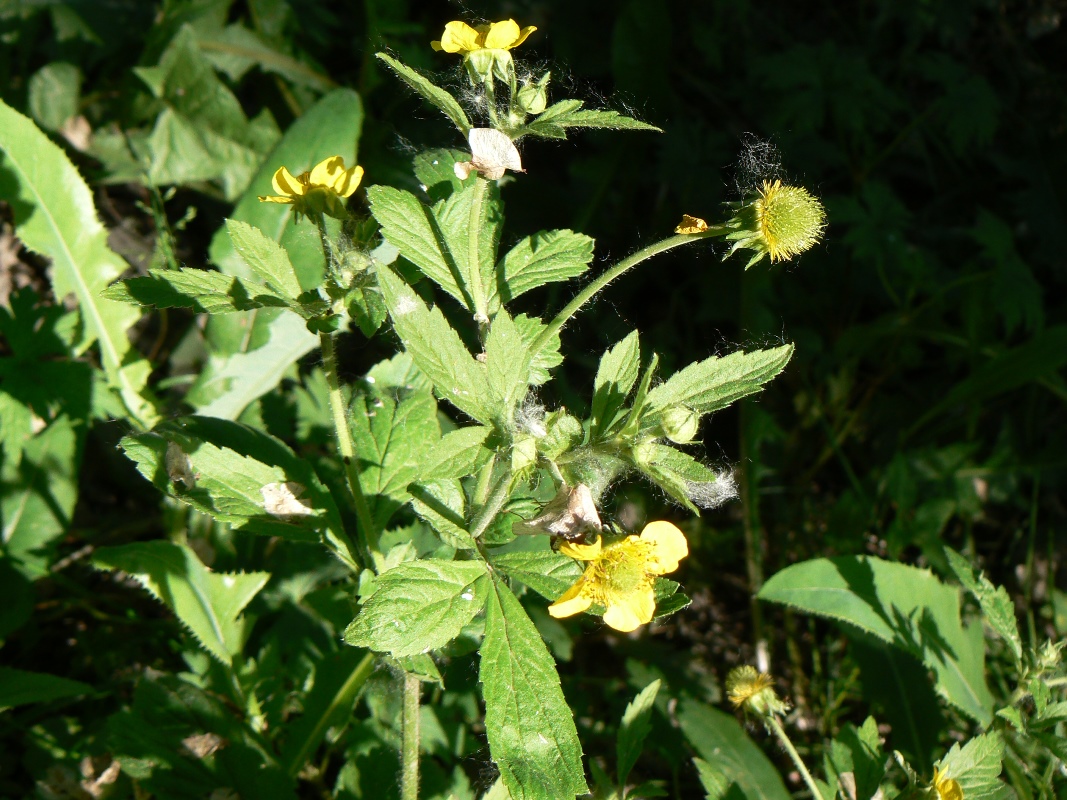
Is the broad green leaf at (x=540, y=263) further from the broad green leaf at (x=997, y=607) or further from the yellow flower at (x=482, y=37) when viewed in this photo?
the broad green leaf at (x=997, y=607)

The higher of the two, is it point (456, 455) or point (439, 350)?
point (439, 350)

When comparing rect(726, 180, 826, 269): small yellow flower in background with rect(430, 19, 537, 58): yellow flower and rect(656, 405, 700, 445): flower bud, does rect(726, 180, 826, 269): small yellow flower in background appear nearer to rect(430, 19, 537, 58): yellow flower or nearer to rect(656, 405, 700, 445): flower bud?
rect(656, 405, 700, 445): flower bud

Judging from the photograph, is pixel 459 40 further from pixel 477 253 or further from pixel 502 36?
pixel 477 253

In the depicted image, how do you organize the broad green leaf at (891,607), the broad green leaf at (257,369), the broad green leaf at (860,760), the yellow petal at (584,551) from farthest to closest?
the broad green leaf at (257,369) → the broad green leaf at (891,607) → the broad green leaf at (860,760) → the yellow petal at (584,551)

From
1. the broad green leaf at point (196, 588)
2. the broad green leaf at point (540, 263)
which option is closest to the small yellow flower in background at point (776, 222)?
the broad green leaf at point (540, 263)

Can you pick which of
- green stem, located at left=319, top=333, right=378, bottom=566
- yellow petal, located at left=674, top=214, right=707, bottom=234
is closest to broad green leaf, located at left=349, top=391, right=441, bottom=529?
green stem, located at left=319, top=333, right=378, bottom=566

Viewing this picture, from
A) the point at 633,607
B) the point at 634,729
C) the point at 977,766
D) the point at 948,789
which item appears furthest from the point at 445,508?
the point at 977,766
